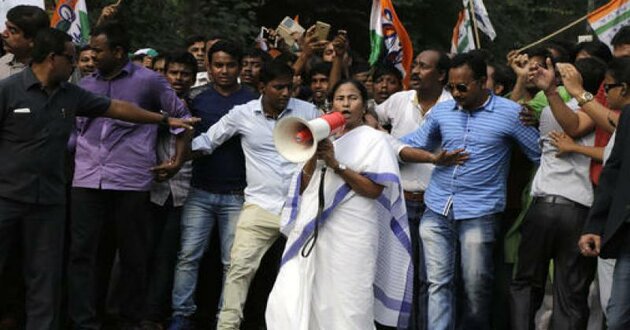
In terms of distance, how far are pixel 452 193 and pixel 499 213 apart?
383 mm

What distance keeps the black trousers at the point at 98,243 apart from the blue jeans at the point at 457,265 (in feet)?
7.14

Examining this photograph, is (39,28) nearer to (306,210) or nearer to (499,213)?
(306,210)

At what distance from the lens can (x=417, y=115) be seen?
9297 mm

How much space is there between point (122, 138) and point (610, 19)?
465 cm

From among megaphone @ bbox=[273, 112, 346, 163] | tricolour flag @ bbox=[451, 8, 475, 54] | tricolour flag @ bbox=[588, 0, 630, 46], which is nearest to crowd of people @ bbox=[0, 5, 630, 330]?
megaphone @ bbox=[273, 112, 346, 163]

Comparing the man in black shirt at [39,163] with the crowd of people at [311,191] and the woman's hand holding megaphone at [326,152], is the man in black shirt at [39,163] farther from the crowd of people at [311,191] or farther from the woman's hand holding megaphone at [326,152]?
the woman's hand holding megaphone at [326,152]

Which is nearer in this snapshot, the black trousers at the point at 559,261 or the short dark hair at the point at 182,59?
the black trousers at the point at 559,261

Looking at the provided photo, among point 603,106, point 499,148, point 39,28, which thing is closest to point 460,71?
point 499,148

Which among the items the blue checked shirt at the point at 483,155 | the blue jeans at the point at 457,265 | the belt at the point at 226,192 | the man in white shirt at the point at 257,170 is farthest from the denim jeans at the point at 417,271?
the belt at the point at 226,192

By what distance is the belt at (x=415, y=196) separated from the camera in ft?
29.8

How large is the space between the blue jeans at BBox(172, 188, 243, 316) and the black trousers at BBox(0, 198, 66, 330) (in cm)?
131

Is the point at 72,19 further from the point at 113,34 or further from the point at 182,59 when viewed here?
the point at 113,34

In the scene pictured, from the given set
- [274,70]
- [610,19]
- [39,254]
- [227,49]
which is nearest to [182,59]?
[227,49]

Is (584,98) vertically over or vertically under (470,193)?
over
